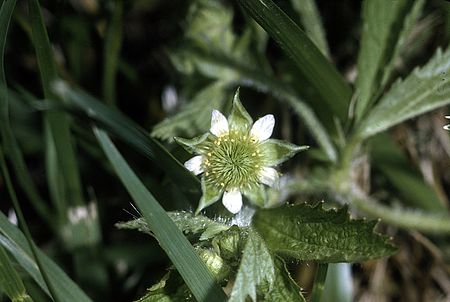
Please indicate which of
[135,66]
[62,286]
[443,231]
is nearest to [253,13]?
[62,286]

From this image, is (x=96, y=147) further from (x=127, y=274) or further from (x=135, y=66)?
(x=135, y=66)

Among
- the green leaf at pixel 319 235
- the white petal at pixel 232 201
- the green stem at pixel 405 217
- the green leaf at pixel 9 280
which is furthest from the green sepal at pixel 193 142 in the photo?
the green stem at pixel 405 217

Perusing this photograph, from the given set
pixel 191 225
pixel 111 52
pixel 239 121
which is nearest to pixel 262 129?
pixel 239 121

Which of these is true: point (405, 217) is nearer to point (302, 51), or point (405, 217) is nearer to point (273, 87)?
point (273, 87)

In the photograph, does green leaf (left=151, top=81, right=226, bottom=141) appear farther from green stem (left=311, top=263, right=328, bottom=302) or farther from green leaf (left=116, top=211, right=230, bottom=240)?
green stem (left=311, top=263, right=328, bottom=302)

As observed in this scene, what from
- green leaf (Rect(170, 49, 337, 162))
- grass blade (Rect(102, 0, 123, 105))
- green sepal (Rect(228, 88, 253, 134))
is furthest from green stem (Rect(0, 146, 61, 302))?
green leaf (Rect(170, 49, 337, 162))

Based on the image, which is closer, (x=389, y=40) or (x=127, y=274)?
(x=389, y=40)

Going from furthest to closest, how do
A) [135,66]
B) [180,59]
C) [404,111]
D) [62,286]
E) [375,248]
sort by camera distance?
[135,66]
[180,59]
[404,111]
[62,286]
[375,248]
